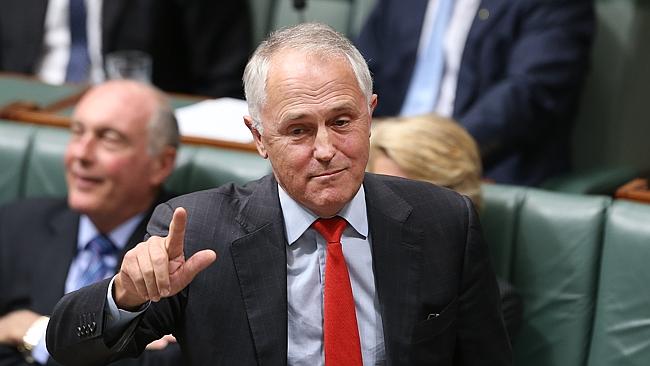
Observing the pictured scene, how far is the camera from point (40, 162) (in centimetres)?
243

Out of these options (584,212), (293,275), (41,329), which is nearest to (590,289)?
(584,212)

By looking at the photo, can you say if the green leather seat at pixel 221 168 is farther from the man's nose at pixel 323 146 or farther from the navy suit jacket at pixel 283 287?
the man's nose at pixel 323 146

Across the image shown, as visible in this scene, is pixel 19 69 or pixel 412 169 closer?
pixel 412 169

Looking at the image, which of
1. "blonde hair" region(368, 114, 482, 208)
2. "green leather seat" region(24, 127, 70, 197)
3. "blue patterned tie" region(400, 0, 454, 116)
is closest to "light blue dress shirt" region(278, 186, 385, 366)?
"blonde hair" region(368, 114, 482, 208)

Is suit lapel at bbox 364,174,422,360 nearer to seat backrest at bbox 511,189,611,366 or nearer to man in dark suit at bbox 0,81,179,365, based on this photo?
seat backrest at bbox 511,189,611,366

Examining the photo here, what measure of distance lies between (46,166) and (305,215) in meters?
1.07

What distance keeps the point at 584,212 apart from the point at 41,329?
3.35ft

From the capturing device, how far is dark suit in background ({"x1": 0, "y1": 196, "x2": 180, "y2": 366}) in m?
2.19

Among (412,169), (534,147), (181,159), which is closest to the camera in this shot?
(412,169)

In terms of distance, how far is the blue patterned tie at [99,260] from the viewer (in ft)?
7.20

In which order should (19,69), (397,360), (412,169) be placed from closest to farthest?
1. (397,360)
2. (412,169)
3. (19,69)

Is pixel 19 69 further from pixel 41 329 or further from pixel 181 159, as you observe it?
pixel 41 329

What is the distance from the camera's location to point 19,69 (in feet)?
10.9

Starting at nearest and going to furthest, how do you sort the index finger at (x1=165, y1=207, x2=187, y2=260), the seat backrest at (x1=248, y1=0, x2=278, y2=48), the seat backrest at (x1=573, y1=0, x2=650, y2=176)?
the index finger at (x1=165, y1=207, x2=187, y2=260), the seat backrest at (x1=573, y1=0, x2=650, y2=176), the seat backrest at (x1=248, y1=0, x2=278, y2=48)
